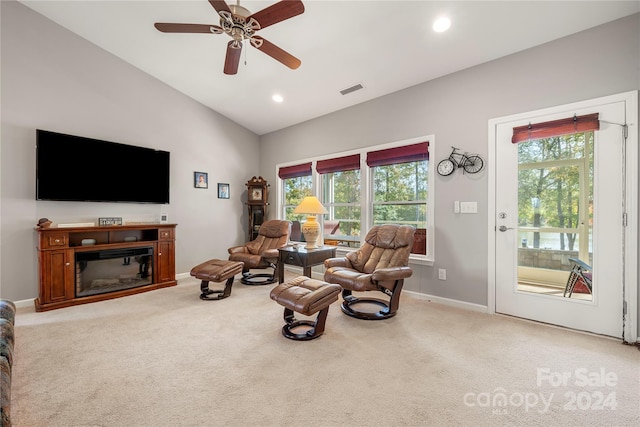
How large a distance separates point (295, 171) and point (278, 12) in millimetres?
3119

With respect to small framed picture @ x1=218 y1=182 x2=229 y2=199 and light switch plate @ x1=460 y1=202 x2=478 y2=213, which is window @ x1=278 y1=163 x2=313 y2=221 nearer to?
small framed picture @ x1=218 y1=182 x2=229 y2=199

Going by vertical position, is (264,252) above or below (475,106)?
below

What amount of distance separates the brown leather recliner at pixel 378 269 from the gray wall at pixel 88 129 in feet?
9.22

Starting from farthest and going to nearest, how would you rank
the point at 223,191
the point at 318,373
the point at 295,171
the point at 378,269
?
the point at 223,191 → the point at 295,171 → the point at 378,269 → the point at 318,373

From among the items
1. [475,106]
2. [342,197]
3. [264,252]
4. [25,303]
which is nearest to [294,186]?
[342,197]

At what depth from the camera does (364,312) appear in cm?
304

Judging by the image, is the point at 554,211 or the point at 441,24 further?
the point at 554,211

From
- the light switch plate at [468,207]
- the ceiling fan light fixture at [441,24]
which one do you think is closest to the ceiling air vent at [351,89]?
the ceiling fan light fixture at [441,24]

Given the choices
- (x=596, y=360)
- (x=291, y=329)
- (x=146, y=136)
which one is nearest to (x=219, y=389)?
(x=291, y=329)

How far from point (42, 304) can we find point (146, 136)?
2530 mm

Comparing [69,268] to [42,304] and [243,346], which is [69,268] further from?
[243,346]

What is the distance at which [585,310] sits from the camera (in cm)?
253

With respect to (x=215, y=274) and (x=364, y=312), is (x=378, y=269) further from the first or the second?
(x=215, y=274)

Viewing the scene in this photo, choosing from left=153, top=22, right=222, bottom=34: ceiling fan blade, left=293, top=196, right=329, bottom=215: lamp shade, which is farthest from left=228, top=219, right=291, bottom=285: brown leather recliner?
left=153, top=22, right=222, bottom=34: ceiling fan blade
